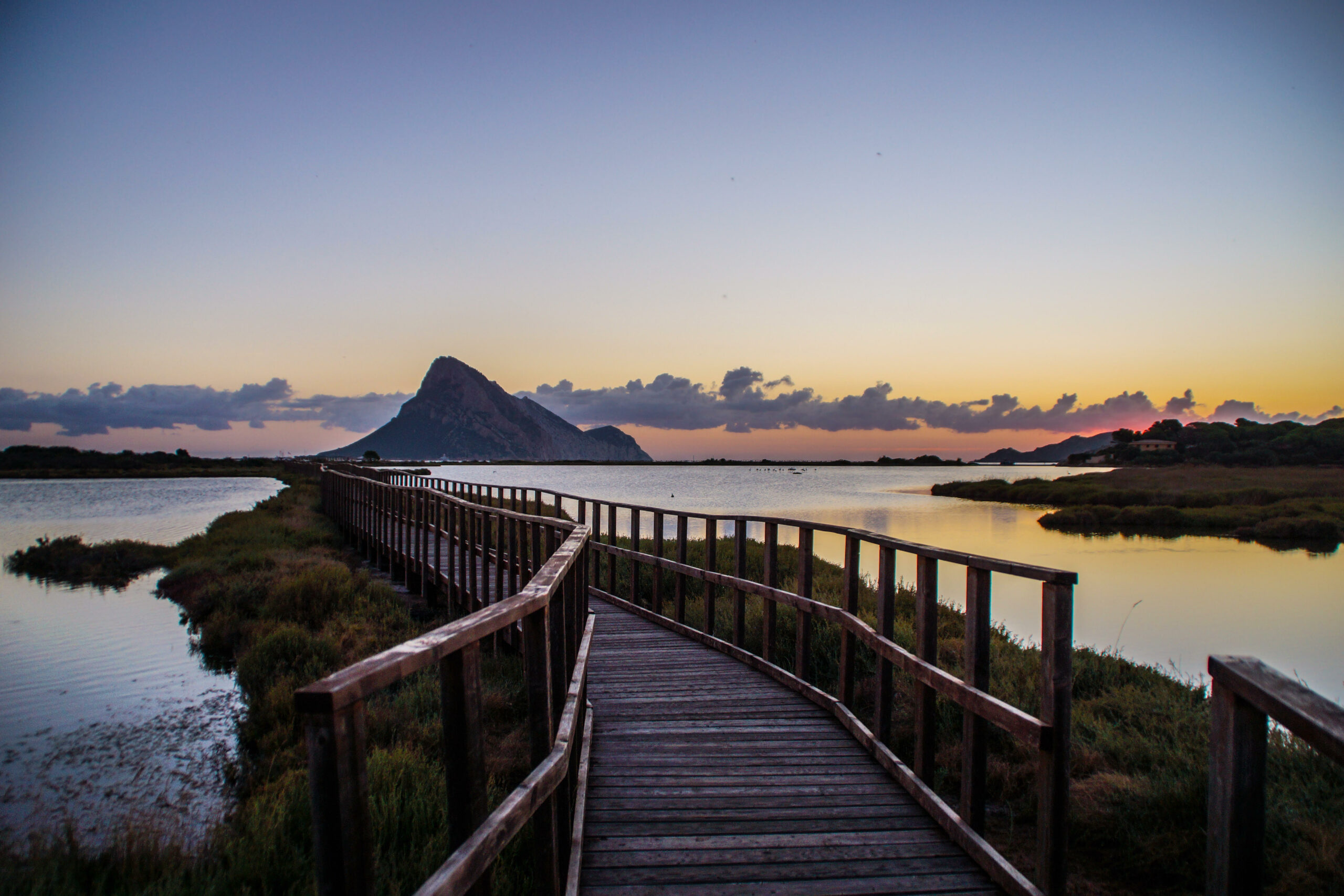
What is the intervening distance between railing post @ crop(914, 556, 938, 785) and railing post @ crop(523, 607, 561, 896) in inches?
86.1

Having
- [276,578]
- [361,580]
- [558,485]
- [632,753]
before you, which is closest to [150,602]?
[276,578]

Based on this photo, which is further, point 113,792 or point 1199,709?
point 1199,709

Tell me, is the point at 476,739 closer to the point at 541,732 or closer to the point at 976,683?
the point at 541,732

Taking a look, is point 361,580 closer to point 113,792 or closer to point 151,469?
point 113,792

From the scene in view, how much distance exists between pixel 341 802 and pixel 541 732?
1491 mm

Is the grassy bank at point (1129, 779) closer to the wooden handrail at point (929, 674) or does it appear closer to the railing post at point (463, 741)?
the wooden handrail at point (929, 674)

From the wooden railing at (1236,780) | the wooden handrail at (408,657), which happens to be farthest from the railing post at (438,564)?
the wooden railing at (1236,780)

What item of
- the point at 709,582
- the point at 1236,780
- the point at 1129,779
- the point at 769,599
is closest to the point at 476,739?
the point at 1236,780

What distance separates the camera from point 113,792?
6.02 meters

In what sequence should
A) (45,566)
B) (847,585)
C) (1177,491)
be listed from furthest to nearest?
(1177,491), (45,566), (847,585)

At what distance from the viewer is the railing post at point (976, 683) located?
11.2ft

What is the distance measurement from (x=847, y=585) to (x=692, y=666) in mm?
1882

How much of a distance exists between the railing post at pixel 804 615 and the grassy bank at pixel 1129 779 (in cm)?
139

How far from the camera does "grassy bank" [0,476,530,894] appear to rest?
12.6 ft
